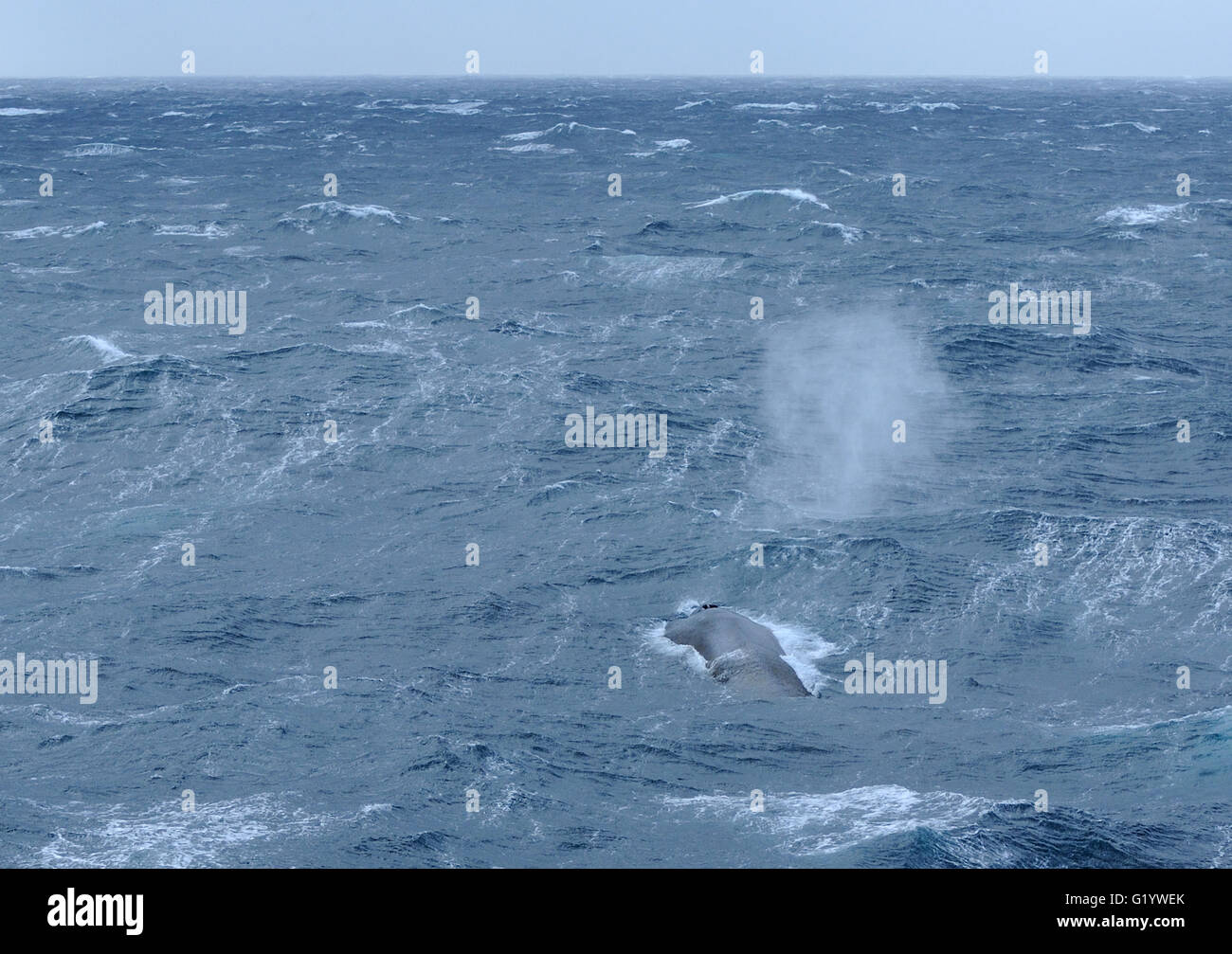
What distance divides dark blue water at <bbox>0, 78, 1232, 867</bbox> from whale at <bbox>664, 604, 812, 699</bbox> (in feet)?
2.82

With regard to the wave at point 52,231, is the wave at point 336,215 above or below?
above

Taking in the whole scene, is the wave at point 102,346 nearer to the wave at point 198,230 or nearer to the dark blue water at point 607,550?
the dark blue water at point 607,550

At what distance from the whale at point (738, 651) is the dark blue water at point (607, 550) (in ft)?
2.82

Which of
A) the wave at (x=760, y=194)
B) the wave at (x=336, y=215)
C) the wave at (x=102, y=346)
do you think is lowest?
the wave at (x=102, y=346)

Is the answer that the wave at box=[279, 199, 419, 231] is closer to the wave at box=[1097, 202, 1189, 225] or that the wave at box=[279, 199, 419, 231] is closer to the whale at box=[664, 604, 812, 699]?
the wave at box=[1097, 202, 1189, 225]

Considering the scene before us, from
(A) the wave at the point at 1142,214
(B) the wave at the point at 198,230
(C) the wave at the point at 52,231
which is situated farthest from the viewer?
(A) the wave at the point at 1142,214

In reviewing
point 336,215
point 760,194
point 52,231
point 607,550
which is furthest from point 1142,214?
point 52,231

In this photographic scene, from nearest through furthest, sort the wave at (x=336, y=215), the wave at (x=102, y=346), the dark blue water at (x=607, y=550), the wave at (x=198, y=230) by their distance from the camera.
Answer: the dark blue water at (x=607, y=550) < the wave at (x=102, y=346) < the wave at (x=198, y=230) < the wave at (x=336, y=215)

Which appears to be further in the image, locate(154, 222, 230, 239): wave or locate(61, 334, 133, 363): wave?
locate(154, 222, 230, 239): wave

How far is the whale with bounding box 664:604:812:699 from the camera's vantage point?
2057 inches

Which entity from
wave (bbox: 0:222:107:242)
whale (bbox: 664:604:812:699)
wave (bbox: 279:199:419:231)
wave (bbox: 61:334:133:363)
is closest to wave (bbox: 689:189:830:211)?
wave (bbox: 279:199:419:231)

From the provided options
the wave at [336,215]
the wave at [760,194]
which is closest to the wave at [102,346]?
the wave at [336,215]

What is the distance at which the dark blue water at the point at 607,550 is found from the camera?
147ft

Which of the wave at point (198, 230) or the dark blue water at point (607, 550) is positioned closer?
the dark blue water at point (607, 550)
